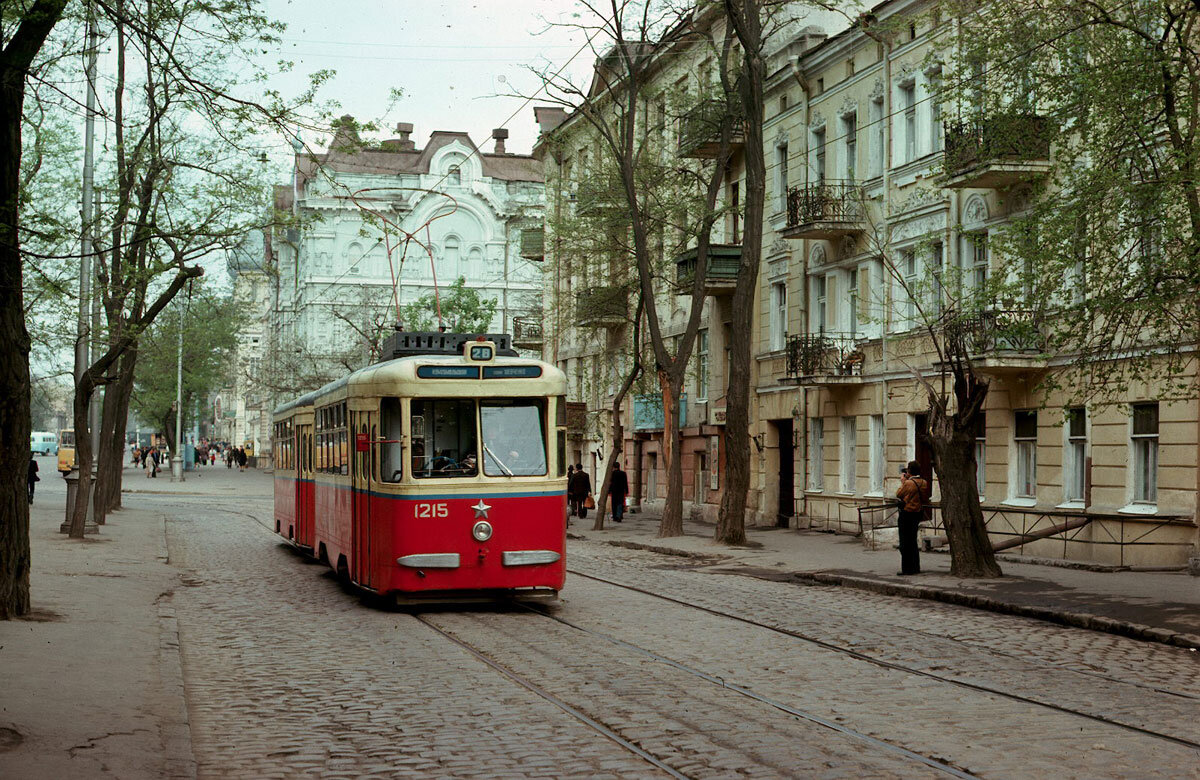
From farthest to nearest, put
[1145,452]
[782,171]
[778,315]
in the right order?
[782,171]
[778,315]
[1145,452]

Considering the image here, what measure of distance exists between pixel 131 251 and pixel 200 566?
870cm

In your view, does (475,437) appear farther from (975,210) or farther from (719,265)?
(719,265)

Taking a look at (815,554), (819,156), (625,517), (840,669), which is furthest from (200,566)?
(625,517)

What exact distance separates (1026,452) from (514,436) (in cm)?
1402

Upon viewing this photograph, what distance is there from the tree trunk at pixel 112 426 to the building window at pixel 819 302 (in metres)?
16.1

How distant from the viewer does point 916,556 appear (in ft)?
71.1

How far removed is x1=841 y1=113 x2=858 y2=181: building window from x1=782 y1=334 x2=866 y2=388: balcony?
3808 millimetres

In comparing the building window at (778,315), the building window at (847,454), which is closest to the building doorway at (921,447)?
the building window at (847,454)

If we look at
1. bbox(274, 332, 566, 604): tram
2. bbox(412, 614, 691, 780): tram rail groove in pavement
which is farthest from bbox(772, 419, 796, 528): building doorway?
bbox(412, 614, 691, 780): tram rail groove in pavement

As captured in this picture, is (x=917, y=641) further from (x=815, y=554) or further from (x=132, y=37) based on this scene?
(x=815, y=554)

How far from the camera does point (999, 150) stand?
61.2 feet

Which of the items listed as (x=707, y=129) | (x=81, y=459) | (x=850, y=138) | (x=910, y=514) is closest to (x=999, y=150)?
(x=910, y=514)

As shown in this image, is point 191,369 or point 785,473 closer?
point 785,473

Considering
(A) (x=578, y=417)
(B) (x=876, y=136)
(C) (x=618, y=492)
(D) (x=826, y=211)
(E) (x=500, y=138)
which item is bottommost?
(C) (x=618, y=492)
